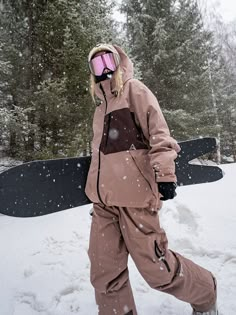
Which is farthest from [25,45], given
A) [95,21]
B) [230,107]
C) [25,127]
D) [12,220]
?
[230,107]

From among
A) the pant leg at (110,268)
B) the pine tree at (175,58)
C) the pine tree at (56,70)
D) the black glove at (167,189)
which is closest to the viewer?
the black glove at (167,189)

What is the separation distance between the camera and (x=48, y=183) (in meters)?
2.53

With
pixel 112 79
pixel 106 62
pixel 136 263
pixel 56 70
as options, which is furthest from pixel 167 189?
pixel 56 70

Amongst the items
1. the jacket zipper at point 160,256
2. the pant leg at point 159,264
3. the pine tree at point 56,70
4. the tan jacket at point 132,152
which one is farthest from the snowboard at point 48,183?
the pine tree at point 56,70

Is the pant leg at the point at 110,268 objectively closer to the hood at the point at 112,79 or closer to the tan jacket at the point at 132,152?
the tan jacket at the point at 132,152

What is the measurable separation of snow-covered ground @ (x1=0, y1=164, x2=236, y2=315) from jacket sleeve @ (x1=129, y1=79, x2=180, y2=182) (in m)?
1.15

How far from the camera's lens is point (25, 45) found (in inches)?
332

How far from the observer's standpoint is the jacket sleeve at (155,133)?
1.86m

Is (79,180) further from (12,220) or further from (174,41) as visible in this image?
(174,41)

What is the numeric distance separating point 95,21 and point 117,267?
268 inches

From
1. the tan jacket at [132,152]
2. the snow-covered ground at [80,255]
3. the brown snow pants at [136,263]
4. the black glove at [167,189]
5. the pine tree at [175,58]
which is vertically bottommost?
the snow-covered ground at [80,255]

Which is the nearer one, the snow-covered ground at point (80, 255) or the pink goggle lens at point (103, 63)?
the pink goggle lens at point (103, 63)

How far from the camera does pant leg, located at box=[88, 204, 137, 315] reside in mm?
2002

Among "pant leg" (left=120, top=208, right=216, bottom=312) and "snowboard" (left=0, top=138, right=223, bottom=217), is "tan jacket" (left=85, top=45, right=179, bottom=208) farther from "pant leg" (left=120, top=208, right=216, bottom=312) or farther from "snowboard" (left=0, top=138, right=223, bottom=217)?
"snowboard" (left=0, top=138, right=223, bottom=217)
